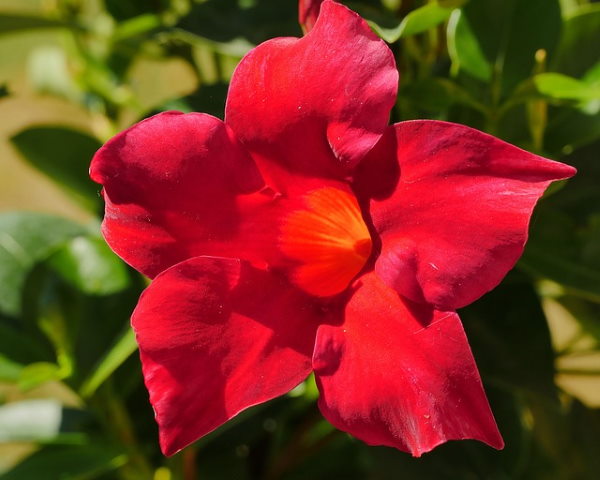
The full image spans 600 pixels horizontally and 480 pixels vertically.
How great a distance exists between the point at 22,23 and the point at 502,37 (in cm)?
40

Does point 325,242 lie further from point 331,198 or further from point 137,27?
point 137,27

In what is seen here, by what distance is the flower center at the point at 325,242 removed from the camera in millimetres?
397

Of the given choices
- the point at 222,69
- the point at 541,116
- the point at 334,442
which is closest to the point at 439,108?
the point at 541,116

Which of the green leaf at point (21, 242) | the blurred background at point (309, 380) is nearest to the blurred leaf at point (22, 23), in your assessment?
the blurred background at point (309, 380)

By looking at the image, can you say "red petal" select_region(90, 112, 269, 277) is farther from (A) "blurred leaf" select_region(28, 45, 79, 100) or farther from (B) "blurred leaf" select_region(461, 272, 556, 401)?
(A) "blurred leaf" select_region(28, 45, 79, 100)

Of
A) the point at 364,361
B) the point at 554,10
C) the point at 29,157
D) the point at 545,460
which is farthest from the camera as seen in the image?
the point at 545,460

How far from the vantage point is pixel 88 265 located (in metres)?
0.60

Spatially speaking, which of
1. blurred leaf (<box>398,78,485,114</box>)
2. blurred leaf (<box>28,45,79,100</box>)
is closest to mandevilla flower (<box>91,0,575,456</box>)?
blurred leaf (<box>398,78,485,114</box>)

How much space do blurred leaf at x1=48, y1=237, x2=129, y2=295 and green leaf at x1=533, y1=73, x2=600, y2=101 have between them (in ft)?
1.08

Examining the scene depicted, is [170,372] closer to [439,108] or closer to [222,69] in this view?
[439,108]

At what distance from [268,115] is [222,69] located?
377 mm

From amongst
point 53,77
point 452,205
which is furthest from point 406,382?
point 53,77

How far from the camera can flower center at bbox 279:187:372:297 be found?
0.40 metres

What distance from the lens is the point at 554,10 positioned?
0.47 meters
